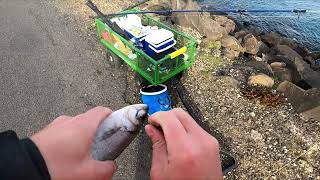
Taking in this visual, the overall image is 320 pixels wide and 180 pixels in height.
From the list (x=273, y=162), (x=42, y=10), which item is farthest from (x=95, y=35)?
(x=273, y=162)

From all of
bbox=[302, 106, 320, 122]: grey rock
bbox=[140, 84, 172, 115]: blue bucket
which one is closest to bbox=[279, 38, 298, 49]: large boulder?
bbox=[302, 106, 320, 122]: grey rock

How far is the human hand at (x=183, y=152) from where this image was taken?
61.2 inches

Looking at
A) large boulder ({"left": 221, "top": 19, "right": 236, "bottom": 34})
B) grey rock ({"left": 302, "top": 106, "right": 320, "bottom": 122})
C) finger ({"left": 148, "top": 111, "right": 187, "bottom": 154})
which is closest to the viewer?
finger ({"left": 148, "top": 111, "right": 187, "bottom": 154})

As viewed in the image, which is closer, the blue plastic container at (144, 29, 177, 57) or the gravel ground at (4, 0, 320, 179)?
the gravel ground at (4, 0, 320, 179)

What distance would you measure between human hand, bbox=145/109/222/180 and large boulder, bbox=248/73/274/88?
6416 millimetres

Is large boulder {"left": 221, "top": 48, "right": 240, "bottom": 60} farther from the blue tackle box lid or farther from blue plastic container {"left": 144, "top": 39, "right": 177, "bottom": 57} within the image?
the blue tackle box lid

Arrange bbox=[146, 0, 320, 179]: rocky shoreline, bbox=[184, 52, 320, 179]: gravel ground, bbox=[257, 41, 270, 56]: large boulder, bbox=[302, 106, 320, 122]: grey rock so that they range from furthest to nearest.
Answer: bbox=[257, 41, 270, 56]: large boulder < bbox=[302, 106, 320, 122]: grey rock < bbox=[146, 0, 320, 179]: rocky shoreline < bbox=[184, 52, 320, 179]: gravel ground

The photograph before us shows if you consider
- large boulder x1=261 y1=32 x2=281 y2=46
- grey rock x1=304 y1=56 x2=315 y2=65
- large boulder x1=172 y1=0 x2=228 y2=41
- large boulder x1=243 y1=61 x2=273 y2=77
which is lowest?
grey rock x1=304 y1=56 x2=315 y2=65

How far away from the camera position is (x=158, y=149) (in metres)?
1.81

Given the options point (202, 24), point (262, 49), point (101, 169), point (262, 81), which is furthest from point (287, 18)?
point (101, 169)

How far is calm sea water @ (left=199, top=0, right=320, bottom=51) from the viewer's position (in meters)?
12.4

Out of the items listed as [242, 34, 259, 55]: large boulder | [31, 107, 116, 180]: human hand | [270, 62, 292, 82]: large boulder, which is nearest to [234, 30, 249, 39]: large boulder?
[242, 34, 259, 55]: large boulder

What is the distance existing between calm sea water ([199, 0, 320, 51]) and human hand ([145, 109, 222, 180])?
11.4m

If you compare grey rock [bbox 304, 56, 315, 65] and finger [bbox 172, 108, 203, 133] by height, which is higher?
finger [bbox 172, 108, 203, 133]
